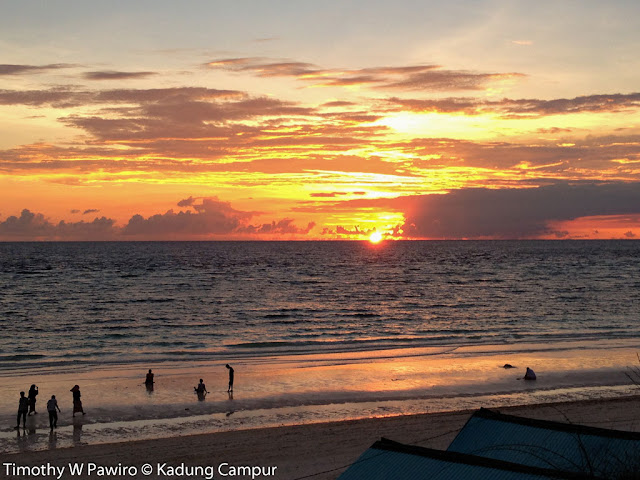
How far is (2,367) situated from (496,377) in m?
30.4

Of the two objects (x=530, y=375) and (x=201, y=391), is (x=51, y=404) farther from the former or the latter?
(x=530, y=375)

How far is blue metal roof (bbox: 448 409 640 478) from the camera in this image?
1495cm

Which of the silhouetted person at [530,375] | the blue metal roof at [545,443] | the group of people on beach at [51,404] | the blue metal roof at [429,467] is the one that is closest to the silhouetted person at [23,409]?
the group of people on beach at [51,404]

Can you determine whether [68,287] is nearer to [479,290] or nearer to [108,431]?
[479,290]

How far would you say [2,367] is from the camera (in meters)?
40.0

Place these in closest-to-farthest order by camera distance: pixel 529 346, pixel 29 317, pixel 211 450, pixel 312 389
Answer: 1. pixel 211 450
2. pixel 312 389
3. pixel 529 346
4. pixel 29 317

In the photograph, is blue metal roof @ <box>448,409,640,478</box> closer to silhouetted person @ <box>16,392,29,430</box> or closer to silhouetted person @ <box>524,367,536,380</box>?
silhouetted person @ <box>16,392,29,430</box>

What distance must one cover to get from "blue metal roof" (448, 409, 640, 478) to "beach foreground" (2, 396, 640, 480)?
565 centimetres

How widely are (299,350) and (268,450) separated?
2359 cm

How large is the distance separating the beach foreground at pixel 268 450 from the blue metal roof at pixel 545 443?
5.65 meters

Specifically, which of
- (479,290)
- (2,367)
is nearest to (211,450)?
(2,367)

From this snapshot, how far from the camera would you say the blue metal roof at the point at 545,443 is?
49.0 ft

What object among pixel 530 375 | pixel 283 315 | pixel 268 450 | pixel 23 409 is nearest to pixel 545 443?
pixel 268 450

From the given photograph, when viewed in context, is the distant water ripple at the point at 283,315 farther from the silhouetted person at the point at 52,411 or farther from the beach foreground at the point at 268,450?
the beach foreground at the point at 268,450
